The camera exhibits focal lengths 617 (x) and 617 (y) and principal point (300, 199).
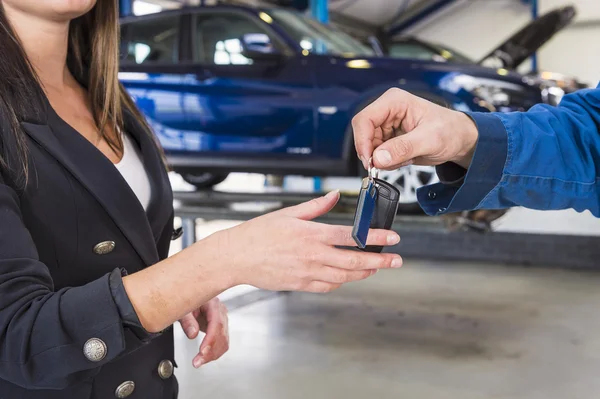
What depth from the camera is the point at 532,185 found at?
110cm

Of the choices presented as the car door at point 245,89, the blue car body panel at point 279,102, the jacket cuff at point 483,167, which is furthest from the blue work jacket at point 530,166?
the car door at point 245,89

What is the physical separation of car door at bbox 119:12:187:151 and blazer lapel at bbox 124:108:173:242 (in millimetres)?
3024

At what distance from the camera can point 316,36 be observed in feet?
13.6

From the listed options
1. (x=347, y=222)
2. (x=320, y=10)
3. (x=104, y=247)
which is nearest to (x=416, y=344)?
(x=347, y=222)

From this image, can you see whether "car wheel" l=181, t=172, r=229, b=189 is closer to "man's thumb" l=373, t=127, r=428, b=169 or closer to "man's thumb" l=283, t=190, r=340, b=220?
"man's thumb" l=373, t=127, r=428, b=169

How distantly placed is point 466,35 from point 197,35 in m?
11.3

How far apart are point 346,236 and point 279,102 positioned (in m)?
3.25

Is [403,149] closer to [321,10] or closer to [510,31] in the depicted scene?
[321,10]

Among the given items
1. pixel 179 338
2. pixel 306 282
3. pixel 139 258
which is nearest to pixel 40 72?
pixel 139 258

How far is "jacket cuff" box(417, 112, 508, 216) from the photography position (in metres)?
1.05

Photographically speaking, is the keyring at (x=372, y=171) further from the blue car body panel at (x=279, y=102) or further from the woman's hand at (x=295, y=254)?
the blue car body panel at (x=279, y=102)

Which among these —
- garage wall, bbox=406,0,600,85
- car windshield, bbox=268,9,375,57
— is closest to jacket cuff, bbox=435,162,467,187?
car windshield, bbox=268,9,375,57

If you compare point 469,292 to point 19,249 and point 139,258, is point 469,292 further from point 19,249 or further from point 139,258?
point 19,249

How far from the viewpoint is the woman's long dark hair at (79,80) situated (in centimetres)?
84
